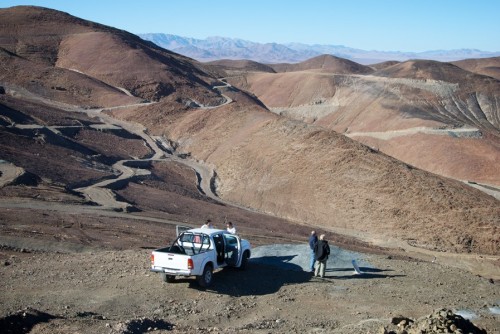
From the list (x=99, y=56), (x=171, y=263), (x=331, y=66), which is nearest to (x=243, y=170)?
(x=171, y=263)

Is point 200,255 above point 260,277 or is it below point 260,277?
above

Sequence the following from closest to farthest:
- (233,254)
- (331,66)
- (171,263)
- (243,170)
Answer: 1. (171,263)
2. (233,254)
3. (243,170)
4. (331,66)

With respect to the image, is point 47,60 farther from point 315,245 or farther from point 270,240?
point 315,245

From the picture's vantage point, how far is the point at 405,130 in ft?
251

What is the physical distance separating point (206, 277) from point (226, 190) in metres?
30.7

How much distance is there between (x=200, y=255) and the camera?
13.8 m

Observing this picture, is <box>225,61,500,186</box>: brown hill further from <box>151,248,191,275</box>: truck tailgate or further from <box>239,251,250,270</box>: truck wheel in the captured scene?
<box>151,248,191,275</box>: truck tailgate

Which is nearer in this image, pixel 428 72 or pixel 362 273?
pixel 362 273

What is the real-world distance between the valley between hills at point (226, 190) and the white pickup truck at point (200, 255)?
45cm

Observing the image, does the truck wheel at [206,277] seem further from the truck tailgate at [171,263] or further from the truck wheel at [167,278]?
the truck wheel at [167,278]

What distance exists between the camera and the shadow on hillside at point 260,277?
14.2 m

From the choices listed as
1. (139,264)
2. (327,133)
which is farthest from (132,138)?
(139,264)

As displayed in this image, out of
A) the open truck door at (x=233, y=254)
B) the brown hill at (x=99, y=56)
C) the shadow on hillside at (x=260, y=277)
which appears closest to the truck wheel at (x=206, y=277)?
the shadow on hillside at (x=260, y=277)

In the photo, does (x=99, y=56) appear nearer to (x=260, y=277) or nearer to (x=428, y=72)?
(x=428, y=72)
